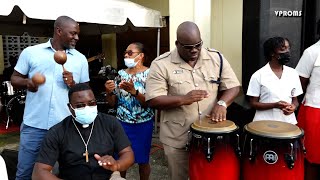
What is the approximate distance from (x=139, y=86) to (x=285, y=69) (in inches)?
56.3

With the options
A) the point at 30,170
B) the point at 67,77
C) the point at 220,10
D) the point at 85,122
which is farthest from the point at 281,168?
the point at 220,10

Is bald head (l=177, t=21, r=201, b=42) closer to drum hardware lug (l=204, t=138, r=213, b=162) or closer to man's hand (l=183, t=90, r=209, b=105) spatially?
man's hand (l=183, t=90, r=209, b=105)

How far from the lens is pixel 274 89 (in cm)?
303

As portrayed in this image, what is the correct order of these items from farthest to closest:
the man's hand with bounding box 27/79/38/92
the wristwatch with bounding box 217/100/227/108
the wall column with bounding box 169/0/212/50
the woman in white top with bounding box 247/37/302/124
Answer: the wall column with bounding box 169/0/212/50, the woman in white top with bounding box 247/37/302/124, the wristwatch with bounding box 217/100/227/108, the man's hand with bounding box 27/79/38/92

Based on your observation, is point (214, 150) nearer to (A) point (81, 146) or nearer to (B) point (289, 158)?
(B) point (289, 158)

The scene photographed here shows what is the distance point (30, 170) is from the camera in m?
2.86

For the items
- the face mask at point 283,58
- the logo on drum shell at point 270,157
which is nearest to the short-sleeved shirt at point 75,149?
the logo on drum shell at point 270,157

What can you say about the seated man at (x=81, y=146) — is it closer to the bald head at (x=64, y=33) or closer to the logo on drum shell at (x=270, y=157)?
the bald head at (x=64, y=33)

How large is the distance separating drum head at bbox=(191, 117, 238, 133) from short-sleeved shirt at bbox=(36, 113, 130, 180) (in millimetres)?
592

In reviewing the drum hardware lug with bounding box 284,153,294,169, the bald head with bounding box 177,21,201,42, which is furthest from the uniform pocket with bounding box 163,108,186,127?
the drum hardware lug with bounding box 284,153,294,169

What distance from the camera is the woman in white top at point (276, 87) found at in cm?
303

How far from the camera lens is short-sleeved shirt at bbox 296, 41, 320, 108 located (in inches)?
126

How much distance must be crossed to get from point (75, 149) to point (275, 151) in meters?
1.48

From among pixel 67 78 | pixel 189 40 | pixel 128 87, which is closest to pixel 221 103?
pixel 189 40
